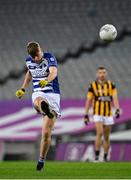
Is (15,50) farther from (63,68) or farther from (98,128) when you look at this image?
(98,128)

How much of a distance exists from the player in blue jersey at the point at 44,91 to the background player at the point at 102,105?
4996 millimetres

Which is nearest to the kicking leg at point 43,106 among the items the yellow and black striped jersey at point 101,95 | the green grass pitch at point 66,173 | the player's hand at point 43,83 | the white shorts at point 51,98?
the white shorts at point 51,98

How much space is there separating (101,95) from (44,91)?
5400mm

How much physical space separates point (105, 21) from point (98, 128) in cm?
847

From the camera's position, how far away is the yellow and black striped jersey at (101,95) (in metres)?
15.8

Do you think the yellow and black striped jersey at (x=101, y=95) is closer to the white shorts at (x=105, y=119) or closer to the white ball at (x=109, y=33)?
the white shorts at (x=105, y=119)

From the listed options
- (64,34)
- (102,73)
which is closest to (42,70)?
(102,73)

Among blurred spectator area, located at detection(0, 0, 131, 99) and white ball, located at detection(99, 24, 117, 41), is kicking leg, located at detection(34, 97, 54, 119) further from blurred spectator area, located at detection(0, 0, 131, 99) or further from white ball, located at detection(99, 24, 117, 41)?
blurred spectator area, located at detection(0, 0, 131, 99)

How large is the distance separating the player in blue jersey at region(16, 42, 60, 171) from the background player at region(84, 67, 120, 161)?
5.00 metres

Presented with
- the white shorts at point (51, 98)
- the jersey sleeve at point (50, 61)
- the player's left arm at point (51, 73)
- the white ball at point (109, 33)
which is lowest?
the white shorts at point (51, 98)

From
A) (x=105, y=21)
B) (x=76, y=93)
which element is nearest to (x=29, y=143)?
(x=76, y=93)

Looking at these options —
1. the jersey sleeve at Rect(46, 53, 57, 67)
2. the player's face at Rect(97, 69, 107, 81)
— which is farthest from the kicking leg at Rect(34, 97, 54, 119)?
the player's face at Rect(97, 69, 107, 81)

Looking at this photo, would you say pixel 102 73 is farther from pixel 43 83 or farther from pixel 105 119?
pixel 43 83

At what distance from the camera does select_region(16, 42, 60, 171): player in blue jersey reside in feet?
34.1
